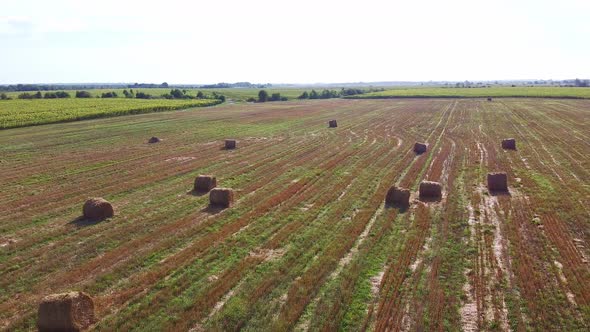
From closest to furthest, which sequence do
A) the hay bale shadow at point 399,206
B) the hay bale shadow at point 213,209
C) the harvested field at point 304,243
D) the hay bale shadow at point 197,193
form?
1. the harvested field at point 304,243
2. the hay bale shadow at point 399,206
3. the hay bale shadow at point 213,209
4. the hay bale shadow at point 197,193

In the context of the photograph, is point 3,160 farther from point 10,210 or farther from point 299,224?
point 299,224

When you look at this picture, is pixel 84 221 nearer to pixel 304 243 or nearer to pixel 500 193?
pixel 304 243

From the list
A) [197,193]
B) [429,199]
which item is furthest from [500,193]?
[197,193]

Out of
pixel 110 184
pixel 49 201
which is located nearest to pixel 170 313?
pixel 49 201

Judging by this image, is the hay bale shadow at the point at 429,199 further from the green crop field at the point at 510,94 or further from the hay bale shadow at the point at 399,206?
the green crop field at the point at 510,94

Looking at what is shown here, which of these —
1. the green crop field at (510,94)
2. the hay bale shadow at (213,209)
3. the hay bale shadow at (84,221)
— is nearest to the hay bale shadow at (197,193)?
the hay bale shadow at (213,209)

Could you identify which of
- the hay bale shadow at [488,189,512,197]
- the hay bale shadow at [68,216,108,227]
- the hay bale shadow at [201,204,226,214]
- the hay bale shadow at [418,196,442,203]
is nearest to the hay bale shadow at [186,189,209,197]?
the hay bale shadow at [201,204,226,214]

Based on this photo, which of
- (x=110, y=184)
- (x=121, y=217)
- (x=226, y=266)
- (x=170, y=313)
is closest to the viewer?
(x=170, y=313)

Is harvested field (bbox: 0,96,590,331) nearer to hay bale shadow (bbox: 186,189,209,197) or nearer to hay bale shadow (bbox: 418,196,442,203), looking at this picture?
hay bale shadow (bbox: 186,189,209,197)
